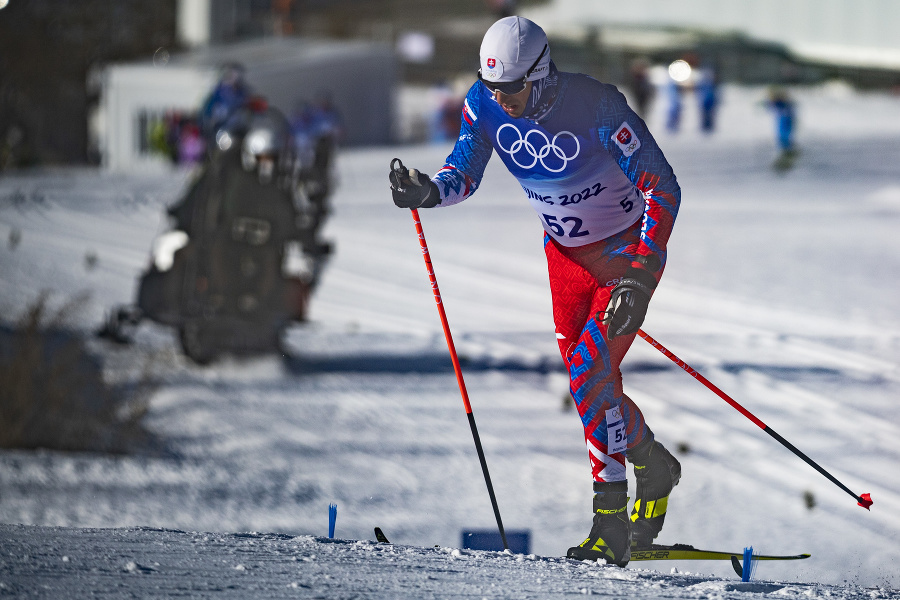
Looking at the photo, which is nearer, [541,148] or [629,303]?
[629,303]

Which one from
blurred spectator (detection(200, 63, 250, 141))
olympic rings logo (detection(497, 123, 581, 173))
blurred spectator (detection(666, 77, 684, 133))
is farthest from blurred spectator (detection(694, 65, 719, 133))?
olympic rings logo (detection(497, 123, 581, 173))

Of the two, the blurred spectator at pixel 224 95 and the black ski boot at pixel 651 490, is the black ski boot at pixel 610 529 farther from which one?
the blurred spectator at pixel 224 95

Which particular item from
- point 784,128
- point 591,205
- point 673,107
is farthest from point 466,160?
point 673,107

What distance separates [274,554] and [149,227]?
12.7 meters

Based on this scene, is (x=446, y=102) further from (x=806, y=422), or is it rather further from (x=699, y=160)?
(x=806, y=422)

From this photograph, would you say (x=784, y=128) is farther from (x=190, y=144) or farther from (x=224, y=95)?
(x=224, y=95)

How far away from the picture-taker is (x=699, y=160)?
2089 centimetres

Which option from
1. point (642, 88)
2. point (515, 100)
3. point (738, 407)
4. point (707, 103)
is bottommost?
point (738, 407)

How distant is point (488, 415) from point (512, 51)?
4.94m

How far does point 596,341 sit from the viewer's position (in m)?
3.90

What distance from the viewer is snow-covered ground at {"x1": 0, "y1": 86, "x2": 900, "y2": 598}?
6375 millimetres

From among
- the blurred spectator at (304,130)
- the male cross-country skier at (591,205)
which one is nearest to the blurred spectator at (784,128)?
the blurred spectator at (304,130)

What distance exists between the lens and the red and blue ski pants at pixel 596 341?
12.9ft

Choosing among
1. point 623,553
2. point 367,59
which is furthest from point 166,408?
point 367,59
